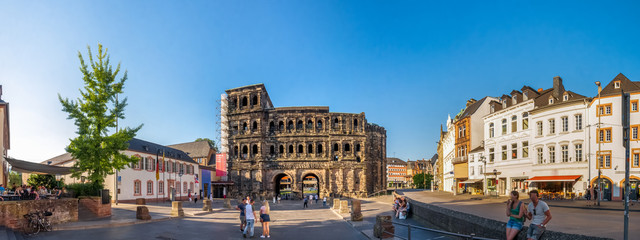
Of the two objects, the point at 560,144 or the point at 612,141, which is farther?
the point at 560,144

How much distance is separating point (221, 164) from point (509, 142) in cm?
4553

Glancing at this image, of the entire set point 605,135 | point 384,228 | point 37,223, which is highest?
point 605,135

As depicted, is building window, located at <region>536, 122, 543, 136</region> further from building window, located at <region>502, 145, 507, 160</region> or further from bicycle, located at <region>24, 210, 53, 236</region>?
bicycle, located at <region>24, 210, 53, 236</region>

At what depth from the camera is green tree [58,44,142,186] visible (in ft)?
75.2

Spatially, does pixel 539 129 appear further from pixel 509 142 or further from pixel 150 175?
pixel 150 175

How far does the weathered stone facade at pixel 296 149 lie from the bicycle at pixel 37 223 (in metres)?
42.1

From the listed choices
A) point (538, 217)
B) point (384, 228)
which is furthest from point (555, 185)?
point (538, 217)

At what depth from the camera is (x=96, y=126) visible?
23703mm

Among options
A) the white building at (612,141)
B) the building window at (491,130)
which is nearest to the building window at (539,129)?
the white building at (612,141)

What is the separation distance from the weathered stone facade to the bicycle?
4205cm

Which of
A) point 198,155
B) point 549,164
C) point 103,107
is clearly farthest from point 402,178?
point 103,107

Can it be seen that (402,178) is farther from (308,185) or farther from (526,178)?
(526,178)

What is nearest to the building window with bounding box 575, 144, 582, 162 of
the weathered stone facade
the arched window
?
the arched window

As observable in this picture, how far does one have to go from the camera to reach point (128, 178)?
42.9m
